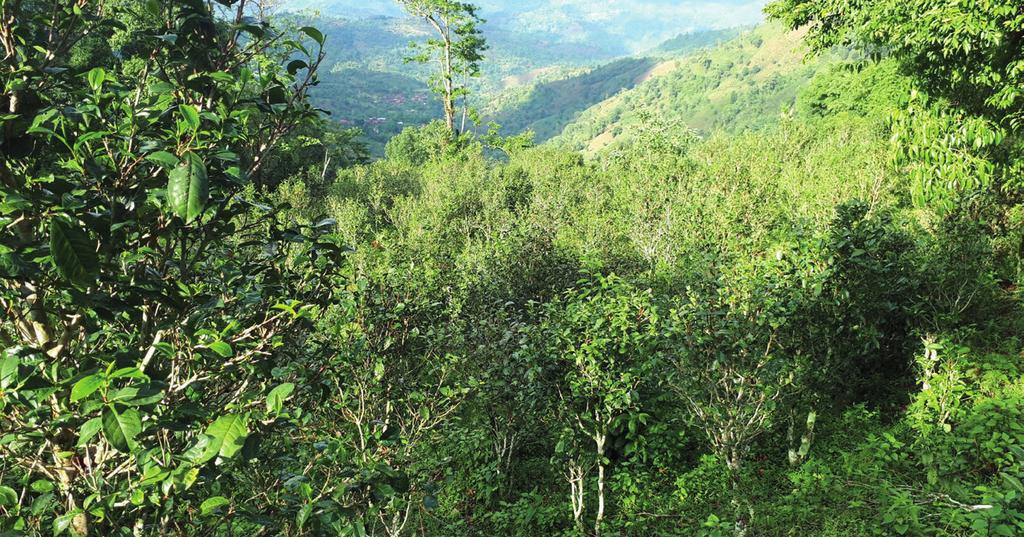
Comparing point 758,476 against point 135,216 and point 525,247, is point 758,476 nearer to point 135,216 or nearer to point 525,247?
point 525,247

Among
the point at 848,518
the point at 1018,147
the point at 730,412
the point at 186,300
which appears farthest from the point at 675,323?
the point at 1018,147

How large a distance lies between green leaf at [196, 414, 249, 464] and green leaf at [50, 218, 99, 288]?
65cm

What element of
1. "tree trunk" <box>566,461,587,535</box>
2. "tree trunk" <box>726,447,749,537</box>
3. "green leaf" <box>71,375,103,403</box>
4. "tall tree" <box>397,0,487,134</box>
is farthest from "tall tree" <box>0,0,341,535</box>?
"tall tree" <box>397,0,487,134</box>

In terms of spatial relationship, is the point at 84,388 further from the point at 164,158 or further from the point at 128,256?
the point at 128,256

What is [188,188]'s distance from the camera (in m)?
1.75

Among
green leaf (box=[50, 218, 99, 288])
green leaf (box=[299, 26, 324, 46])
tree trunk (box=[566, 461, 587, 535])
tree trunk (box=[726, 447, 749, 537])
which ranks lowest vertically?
tree trunk (box=[566, 461, 587, 535])

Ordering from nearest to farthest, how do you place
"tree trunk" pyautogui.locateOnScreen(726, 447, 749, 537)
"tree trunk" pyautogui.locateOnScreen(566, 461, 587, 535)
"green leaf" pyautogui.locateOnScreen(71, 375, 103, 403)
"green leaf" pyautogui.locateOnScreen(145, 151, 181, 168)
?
"green leaf" pyautogui.locateOnScreen(71, 375, 103, 403)
"green leaf" pyautogui.locateOnScreen(145, 151, 181, 168)
"tree trunk" pyautogui.locateOnScreen(726, 447, 749, 537)
"tree trunk" pyautogui.locateOnScreen(566, 461, 587, 535)

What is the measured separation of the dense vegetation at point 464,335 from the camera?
2186mm

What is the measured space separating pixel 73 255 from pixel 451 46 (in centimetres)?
3797

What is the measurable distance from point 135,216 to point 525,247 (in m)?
9.99

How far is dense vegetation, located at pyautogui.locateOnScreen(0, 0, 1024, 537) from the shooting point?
2.19 m

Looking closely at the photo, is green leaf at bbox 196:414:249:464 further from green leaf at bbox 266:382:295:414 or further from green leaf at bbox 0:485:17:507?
green leaf at bbox 0:485:17:507

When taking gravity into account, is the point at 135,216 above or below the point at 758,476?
above

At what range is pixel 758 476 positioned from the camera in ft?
28.2
